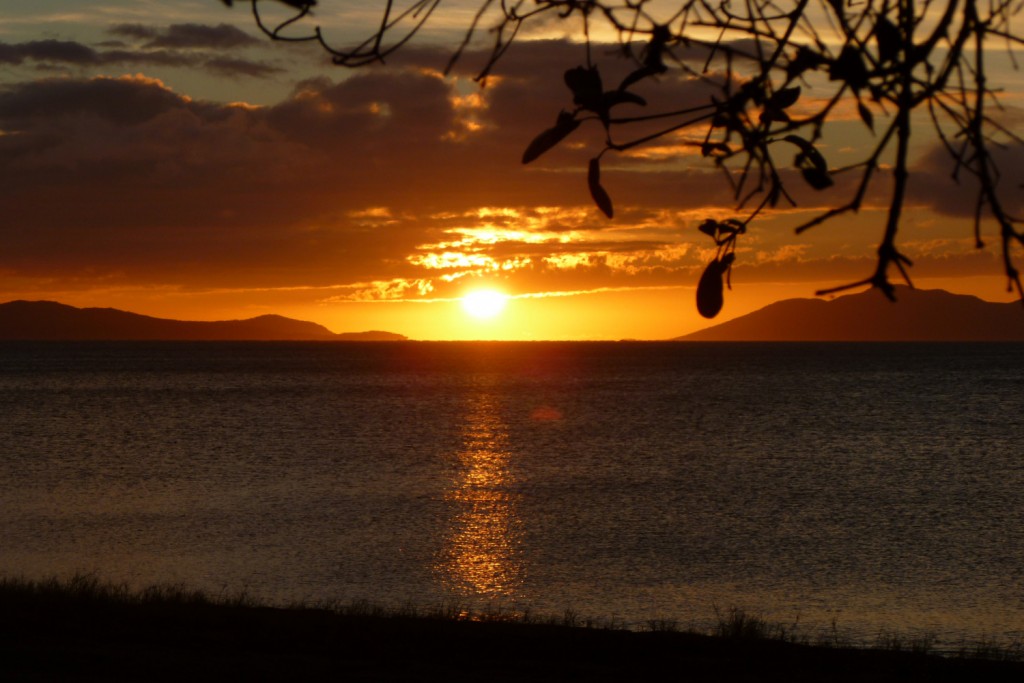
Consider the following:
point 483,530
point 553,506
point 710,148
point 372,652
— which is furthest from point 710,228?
point 553,506

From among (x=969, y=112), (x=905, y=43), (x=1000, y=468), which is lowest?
(x=1000, y=468)

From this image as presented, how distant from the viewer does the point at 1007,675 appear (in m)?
13.6

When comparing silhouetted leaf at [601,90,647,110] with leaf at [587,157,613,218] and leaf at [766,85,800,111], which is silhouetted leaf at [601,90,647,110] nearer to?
leaf at [587,157,613,218]

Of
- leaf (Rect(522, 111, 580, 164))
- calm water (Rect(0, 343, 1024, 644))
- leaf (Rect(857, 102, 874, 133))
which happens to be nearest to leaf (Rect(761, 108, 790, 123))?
leaf (Rect(857, 102, 874, 133))

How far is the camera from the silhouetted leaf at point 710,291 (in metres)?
2.20

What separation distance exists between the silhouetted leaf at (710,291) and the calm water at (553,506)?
22.0 meters

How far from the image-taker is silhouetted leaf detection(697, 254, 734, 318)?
220 centimetres

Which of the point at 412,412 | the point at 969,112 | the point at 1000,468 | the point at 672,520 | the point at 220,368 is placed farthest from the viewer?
the point at 220,368

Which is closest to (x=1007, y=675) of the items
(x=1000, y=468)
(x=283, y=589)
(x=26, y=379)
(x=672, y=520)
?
(x=283, y=589)

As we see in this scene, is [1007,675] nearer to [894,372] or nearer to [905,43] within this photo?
[905,43]

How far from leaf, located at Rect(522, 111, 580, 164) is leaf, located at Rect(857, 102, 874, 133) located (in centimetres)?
50

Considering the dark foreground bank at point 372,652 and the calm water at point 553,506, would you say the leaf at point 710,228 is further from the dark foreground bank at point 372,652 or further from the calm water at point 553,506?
the calm water at point 553,506

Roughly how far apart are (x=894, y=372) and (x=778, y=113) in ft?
577

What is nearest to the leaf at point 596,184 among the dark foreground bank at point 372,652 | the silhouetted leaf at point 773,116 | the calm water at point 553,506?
the silhouetted leaf at point 773,116
